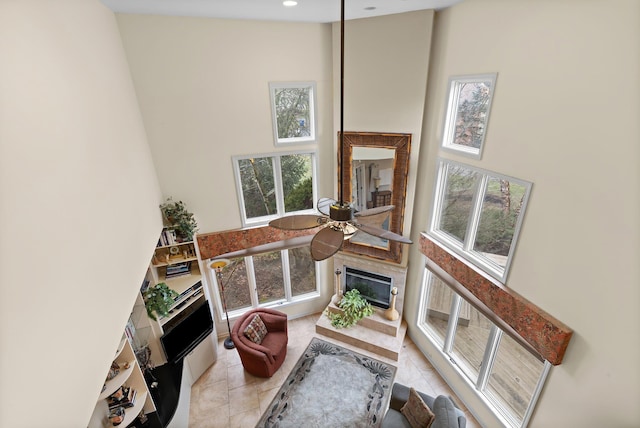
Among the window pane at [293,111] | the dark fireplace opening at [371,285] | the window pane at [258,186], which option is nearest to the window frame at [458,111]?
the window pane at [293,111]

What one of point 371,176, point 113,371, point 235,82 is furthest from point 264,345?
point 235,82

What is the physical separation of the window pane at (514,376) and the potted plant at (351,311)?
2.40m

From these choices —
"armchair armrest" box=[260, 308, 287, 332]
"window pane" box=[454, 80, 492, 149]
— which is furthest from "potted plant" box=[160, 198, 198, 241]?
"window pane" box=[454, 80, 492, 149]

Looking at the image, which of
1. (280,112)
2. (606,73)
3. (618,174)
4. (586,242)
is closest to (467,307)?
(586,242)

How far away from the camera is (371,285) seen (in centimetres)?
636

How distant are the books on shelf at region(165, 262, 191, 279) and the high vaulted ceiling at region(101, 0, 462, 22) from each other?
370 centimetres

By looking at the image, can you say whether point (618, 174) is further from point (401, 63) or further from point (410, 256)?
point (410, 256)

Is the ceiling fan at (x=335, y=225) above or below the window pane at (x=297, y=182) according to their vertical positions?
above

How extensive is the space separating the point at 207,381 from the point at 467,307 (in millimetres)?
4696

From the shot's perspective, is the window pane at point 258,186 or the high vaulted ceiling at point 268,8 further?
the window pane at point 258,186

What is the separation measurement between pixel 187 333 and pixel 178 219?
1838 millimetres

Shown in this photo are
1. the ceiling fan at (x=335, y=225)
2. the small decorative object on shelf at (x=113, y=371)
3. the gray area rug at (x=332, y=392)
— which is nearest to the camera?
the ceiling fan at (x=335, y=225)

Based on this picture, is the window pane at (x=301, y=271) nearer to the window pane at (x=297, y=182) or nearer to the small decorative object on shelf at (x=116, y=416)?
the window pane at (x=297, y=182)

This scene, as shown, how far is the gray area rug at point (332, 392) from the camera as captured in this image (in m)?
4.73
